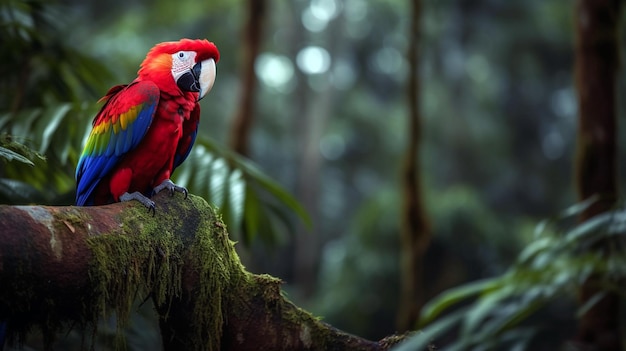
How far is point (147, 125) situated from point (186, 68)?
0.73 ft

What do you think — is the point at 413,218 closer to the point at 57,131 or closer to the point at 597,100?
the point at 597,100

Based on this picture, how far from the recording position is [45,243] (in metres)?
1.40

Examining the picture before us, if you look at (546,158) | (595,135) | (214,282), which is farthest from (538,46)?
(214,282)

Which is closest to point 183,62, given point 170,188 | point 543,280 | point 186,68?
point 186,68

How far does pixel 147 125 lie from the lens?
2102mm

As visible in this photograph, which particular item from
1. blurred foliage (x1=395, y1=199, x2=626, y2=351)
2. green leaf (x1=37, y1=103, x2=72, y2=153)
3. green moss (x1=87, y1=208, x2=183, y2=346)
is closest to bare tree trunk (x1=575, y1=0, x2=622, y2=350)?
blurred foliage (x1=395, y1=199, x2=626, y2=351)

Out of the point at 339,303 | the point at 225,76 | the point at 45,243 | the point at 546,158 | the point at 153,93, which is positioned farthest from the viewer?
the point at 225,76

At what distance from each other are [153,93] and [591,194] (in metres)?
2.20

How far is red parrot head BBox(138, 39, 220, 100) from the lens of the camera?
85.1 inches

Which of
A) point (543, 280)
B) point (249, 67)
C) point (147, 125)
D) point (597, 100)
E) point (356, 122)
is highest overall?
point (356, 122)

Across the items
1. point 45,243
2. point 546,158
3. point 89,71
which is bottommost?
point 45,243

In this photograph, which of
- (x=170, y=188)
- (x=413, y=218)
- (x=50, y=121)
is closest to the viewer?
(x=170, y=188)

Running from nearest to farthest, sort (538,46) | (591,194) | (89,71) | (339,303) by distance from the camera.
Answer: (89,71)
(591,194)
(339,303)
(538,46)

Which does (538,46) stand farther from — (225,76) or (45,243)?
(45,243)
